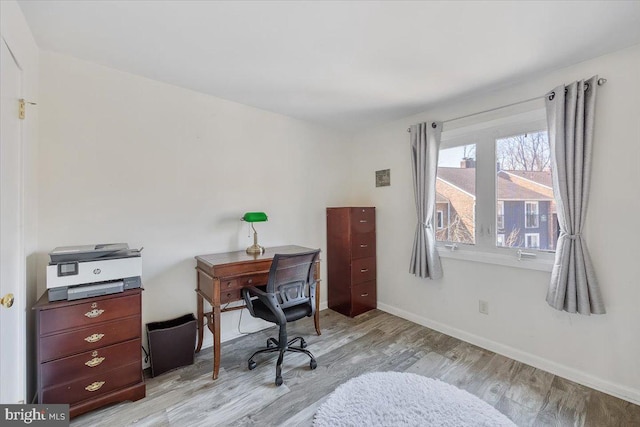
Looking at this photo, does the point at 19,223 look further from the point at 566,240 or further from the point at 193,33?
the point at 566,240

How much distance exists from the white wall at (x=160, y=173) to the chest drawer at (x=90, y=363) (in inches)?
19.6

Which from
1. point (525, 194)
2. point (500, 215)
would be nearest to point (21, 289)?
point (500, 215)

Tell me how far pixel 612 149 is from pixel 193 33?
9.70ft

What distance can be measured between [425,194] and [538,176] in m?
0.97

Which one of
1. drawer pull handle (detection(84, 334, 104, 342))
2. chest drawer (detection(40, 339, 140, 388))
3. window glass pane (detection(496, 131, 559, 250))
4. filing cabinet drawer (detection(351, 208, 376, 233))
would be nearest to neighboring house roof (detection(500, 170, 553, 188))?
window glass pane (detection(496, 131, 559, 250))

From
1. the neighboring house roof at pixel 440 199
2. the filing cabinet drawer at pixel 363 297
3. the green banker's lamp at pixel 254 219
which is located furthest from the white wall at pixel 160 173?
the neighboring house roof at pixel 440 199

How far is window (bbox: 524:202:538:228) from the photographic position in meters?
2.36

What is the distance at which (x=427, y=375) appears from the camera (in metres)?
2.19

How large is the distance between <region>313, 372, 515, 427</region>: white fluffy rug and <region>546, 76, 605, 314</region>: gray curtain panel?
104 centimetres

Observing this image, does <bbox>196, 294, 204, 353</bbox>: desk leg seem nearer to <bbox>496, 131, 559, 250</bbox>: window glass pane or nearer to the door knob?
the door knob

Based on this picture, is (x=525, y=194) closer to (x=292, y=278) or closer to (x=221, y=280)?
(x=292, y=278)

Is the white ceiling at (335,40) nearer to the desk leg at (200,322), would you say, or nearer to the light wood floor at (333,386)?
the desk leg at (200,322)

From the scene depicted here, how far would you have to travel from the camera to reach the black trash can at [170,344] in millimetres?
2143

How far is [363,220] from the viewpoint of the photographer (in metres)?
3.44
